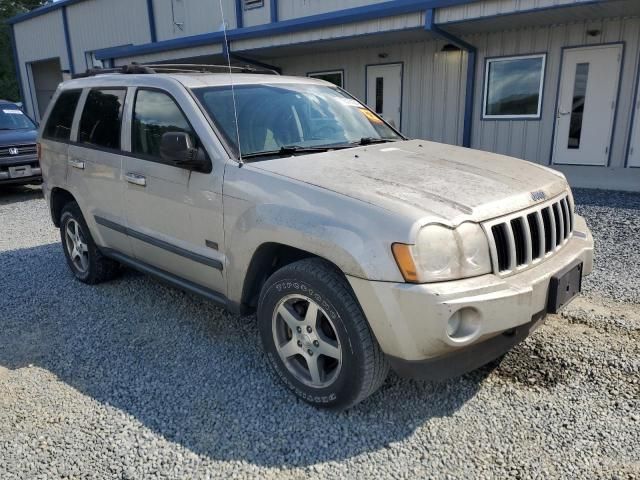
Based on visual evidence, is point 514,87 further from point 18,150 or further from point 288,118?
point 18,150

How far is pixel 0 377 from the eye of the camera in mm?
3299

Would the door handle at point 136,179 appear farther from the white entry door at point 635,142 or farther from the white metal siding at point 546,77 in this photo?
the white entry door at point 635,142

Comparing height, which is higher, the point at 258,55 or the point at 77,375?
the point at 258,55

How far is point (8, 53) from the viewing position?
36094 millimetres

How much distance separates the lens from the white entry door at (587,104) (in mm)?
9156

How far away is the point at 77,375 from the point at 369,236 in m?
2.20

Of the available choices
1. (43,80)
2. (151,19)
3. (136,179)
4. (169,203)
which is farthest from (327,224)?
(43,80)

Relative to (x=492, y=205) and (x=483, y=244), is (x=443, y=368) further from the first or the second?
(x=492, y=205)

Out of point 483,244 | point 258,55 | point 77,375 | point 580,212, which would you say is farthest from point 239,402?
point 258,55

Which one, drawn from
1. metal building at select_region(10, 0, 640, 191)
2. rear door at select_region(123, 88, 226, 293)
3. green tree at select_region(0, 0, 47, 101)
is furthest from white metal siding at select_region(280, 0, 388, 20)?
green tree at select_region(0, 0, 47, 101)

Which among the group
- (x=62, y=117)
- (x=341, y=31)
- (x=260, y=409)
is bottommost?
(x=260, y=409)

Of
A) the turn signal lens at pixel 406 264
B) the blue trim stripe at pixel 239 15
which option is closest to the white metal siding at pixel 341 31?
the blue trim stripe at pixel 239 15

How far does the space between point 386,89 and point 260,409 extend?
34.4 feet

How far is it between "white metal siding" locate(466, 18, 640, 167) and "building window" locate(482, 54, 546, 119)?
12cm
